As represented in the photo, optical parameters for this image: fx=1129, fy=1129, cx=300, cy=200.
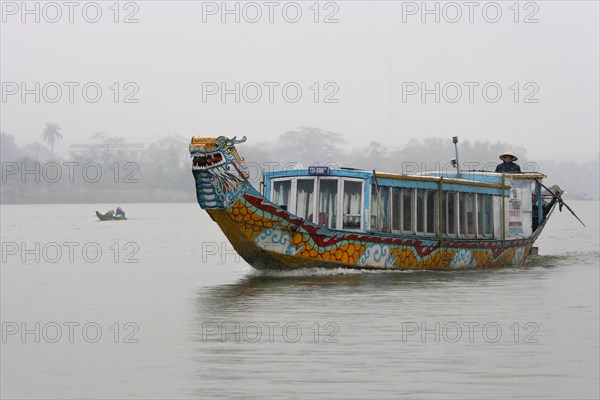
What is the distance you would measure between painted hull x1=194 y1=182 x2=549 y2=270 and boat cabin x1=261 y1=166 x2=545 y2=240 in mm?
330

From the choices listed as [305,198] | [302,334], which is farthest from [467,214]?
[302,334]

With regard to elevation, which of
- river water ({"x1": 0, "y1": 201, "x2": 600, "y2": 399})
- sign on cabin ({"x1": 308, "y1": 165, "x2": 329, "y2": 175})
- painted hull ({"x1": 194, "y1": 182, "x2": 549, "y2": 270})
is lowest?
river water ({"x1": 0, "y1": 201, "x2": 600, "y2": 399})

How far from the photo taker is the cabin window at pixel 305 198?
78.0 feet

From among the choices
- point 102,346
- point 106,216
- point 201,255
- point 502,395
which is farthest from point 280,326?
point 106,216

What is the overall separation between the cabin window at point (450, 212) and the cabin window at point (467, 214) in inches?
10.9

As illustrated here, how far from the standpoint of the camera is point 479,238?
26.6m

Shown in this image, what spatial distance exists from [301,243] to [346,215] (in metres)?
1.19

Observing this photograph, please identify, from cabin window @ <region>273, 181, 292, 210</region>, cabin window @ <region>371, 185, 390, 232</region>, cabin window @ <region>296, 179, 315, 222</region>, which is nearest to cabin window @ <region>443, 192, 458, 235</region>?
cabin window @ <region>371, 185, 390, 232</region>

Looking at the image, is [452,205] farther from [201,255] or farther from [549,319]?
[201,255]

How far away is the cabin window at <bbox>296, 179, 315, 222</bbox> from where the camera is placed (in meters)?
23.8

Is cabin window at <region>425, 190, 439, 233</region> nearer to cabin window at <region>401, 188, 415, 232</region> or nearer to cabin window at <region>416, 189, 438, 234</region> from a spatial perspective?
cabin window at <region>416, 189, 438, 234</region>

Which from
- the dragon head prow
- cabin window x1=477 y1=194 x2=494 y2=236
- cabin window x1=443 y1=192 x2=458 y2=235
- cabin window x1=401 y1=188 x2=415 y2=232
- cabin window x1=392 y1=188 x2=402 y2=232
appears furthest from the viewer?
cabin window x1=477 y1=194 x2=494 y2=236

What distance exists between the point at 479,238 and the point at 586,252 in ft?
41.0

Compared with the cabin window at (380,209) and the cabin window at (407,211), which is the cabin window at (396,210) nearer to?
the cabin window at (407,211)
